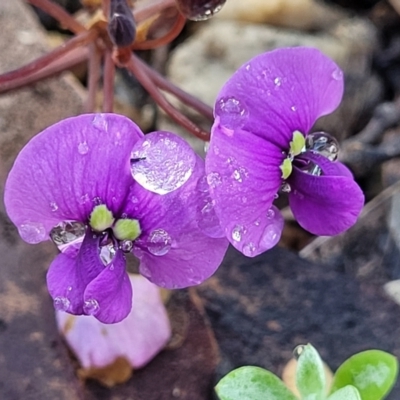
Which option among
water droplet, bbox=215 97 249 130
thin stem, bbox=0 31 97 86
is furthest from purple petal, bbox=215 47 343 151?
thin stem, bbox=0 31 97 86

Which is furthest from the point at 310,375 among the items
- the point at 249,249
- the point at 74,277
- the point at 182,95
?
the point at 182,95

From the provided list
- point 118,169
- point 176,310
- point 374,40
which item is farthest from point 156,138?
point 374,40

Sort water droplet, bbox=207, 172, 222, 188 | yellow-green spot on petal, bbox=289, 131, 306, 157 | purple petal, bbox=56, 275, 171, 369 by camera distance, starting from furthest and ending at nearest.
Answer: purple petal, bbox=56, 275, 171, 369 < yellow-green spot on petal, bbox=289, 131, 306, 157 < water droplet, bbox=207, 172, 222, 188

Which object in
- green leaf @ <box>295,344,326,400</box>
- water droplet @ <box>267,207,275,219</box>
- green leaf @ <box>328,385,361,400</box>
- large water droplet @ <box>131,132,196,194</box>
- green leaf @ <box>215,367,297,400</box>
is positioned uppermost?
large water droplet @ <box>131,132,196,194</box>

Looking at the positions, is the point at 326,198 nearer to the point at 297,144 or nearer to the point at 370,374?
the point at 297,144

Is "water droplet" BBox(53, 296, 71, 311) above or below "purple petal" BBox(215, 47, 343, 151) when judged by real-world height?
below

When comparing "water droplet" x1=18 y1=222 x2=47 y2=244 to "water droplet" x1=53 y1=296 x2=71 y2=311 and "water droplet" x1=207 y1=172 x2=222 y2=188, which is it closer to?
"water droplet" x1=53 y1=296 x2=71 y2=311

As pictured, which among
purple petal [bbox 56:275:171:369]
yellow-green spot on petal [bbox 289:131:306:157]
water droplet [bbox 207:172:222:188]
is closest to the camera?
water droplet [bbox 207:172:222:188]

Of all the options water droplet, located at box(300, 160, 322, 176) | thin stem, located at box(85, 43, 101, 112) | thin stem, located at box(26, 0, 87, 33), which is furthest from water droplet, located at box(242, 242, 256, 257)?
thin stem, located at box(26, 0, 87, 33)

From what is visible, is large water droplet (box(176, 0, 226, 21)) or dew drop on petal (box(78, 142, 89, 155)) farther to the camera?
large water droplet (box(176, 0, 226, 21))
